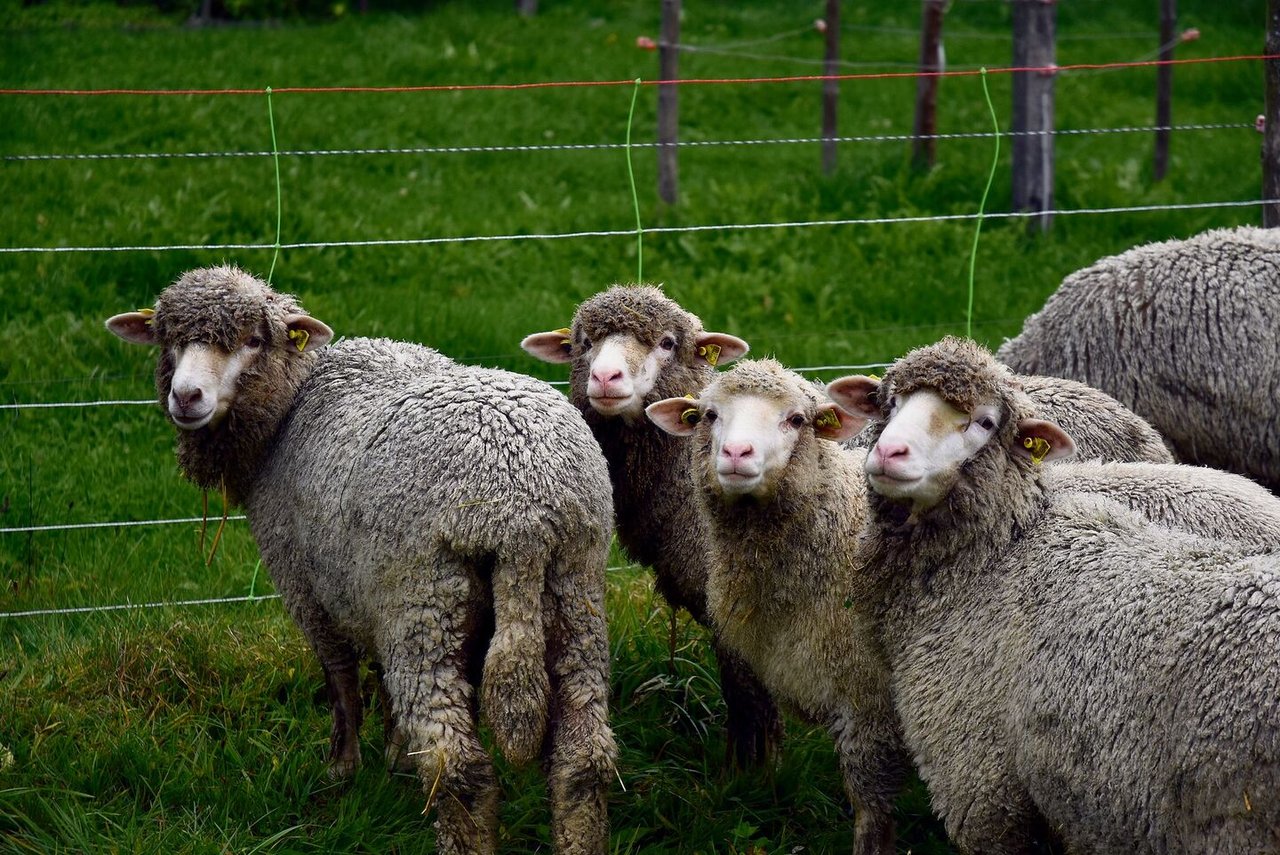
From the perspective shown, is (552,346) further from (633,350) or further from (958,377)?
(958,377)

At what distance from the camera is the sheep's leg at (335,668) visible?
437 cm

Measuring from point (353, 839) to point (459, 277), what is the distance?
4.67 metres

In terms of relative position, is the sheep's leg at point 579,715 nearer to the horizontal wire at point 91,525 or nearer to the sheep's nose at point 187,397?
the sheep's nose at point 187,397

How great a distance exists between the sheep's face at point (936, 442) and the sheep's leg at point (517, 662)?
0.93 meters

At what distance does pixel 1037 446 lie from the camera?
3789 millimetres

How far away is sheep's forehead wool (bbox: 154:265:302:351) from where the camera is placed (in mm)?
4434

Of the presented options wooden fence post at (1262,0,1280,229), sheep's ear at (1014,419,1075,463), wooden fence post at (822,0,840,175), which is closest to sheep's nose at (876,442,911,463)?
sheep's ear at (1014,419,1075,463)

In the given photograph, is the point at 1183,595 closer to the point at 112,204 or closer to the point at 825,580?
the point at 825,580

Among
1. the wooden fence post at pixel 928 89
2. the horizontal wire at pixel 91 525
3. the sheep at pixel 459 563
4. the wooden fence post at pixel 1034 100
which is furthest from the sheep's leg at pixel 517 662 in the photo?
the wooden fence post at pixel 928 89

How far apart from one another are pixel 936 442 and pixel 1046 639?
22.4 inches

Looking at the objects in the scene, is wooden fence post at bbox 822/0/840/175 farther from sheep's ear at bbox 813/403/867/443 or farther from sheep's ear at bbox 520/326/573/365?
sheep's ear at bbox 813/403/867/443

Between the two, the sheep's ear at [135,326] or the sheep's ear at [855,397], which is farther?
the sheep's ear at [135,326]

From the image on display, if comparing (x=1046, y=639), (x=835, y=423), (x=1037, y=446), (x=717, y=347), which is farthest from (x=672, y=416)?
(x=1046, y=639)

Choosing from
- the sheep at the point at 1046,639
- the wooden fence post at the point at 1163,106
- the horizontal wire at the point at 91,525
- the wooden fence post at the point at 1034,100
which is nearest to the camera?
the sheep at the point at 1046,639
